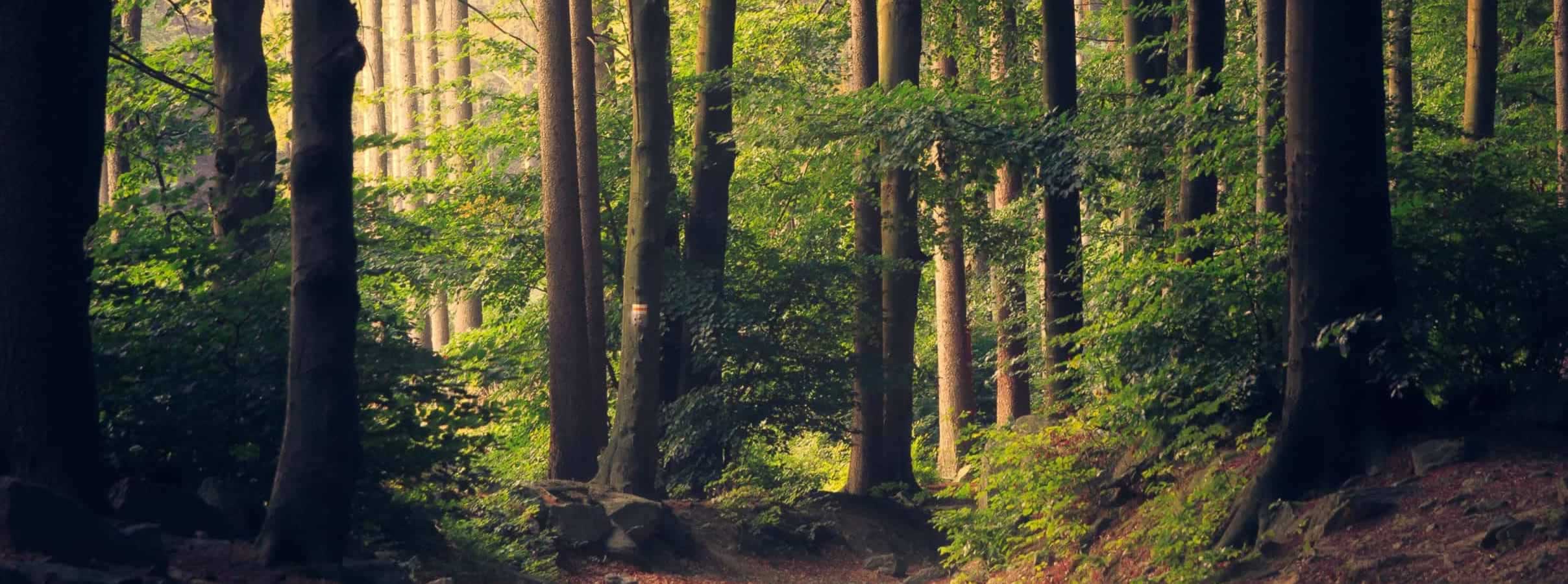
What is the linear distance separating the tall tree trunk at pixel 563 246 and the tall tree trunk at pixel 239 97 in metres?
5.34

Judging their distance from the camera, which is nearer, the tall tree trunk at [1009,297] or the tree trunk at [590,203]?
the tree trunk at [590,203]

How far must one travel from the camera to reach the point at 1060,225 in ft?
46.2

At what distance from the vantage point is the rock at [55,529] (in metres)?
6.04

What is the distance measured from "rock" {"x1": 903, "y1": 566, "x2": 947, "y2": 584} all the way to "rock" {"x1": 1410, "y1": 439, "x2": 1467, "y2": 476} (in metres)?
7.08

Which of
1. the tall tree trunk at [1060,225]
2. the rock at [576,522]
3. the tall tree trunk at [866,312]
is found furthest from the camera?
the tall tree trunk at [866,312]

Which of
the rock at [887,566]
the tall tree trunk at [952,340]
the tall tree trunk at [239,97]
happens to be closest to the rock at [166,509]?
the tall tree trunk at [239,97]

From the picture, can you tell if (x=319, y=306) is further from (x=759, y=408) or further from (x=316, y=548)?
(x=759, y=408)

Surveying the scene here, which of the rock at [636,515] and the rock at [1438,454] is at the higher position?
the rock at [1438,454]

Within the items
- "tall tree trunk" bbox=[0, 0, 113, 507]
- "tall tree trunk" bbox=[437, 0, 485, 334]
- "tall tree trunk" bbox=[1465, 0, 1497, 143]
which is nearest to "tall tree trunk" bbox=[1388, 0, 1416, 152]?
"tall tree trunk" bbox=[1465, 0, 1497, 143]

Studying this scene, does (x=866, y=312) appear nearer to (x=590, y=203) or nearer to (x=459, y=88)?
(x=590, y=203)

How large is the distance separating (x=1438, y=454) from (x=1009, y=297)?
11618 millimetres

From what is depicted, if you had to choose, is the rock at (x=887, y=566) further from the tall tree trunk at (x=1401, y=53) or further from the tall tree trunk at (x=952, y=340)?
the tall tree trunk at (x=1401, y=53)

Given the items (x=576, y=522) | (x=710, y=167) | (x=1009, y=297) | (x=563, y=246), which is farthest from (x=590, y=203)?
(x=1009, y=297)

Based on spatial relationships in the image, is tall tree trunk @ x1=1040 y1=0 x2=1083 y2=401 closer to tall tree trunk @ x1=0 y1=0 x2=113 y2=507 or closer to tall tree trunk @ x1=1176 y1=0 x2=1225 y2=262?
tall tree trunk @ x1=1176 y1=0 x2=1225 y2=262
